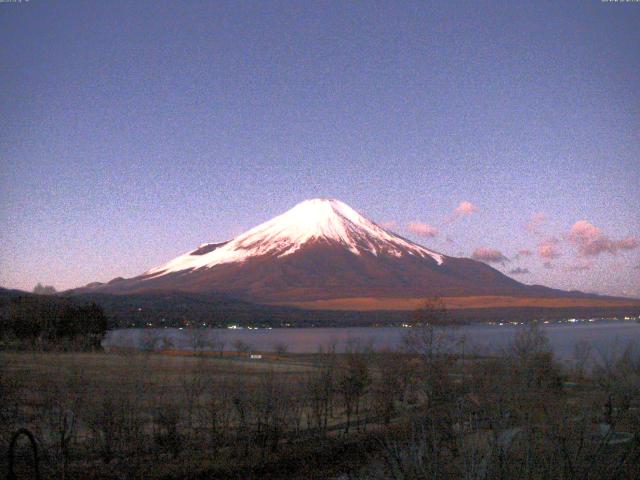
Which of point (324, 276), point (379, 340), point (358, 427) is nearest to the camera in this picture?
point (358, 427)

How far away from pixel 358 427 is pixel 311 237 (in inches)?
5697

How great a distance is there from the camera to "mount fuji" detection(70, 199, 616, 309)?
133 m

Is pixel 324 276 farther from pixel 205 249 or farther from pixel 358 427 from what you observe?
pixel 358 427

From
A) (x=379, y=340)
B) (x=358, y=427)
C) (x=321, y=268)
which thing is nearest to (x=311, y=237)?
(x=321, y=268)

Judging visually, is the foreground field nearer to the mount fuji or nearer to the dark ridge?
the mount fuji

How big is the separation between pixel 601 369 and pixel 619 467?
15964 mm

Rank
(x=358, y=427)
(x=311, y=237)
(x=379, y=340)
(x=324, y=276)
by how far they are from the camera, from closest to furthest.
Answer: (x=358, y=427)
(x=379, y=340)
(x=324, y=276)
(x=311, y=237)

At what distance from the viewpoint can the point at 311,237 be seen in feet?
531

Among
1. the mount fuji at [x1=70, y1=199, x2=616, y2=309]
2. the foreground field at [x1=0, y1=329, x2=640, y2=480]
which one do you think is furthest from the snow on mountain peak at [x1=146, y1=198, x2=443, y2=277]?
the foreground field at [x1=0, y1=329, x2=640, y2=480]

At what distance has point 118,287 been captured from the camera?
16262cm

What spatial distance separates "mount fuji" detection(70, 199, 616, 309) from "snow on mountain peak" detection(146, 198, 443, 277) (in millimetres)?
228

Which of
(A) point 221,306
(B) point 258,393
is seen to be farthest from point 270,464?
(A) point 221,306

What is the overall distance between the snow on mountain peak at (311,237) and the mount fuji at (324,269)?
0.23 m

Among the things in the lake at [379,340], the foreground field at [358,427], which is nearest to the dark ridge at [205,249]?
the lake at [379,340]
